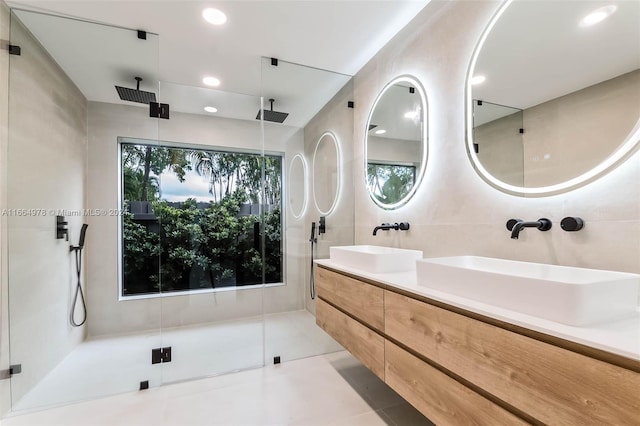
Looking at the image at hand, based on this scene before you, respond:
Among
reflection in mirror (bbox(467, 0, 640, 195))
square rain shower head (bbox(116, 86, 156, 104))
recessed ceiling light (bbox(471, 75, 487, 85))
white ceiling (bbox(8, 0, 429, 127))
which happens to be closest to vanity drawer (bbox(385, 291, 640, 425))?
reflection in mirror (bbox(467, 0, 640, 195))

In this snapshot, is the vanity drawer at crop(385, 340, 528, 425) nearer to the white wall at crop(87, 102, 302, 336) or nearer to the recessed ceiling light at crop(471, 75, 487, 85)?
the recessed ceiling light at crop(471, 75, 487, 85)

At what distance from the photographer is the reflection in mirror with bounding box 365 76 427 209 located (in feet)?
6.72

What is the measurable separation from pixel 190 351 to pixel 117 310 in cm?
96

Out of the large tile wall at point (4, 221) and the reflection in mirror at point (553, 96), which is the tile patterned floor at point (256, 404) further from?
the reflection in mirror at point (553, 96)

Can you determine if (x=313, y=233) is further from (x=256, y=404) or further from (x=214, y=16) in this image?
(x=214, y=16)

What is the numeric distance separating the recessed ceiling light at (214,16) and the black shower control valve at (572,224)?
237 cm

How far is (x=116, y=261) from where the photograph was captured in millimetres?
2834

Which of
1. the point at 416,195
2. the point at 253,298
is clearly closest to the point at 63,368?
the point at 253,298

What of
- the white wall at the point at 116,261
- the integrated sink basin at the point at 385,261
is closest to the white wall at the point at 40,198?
the white wall at the point at 116,261

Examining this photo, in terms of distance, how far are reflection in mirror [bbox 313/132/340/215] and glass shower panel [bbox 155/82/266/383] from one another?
1.49 feet

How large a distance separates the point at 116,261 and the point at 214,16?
7.93 feet

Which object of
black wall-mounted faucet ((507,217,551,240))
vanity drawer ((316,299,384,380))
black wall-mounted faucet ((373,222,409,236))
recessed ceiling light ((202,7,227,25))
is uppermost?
recessed ceiling light ((202,7,227,25))

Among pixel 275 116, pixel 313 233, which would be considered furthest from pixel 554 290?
pixel 275 116

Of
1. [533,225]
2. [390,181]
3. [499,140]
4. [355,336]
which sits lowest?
[355,336]
